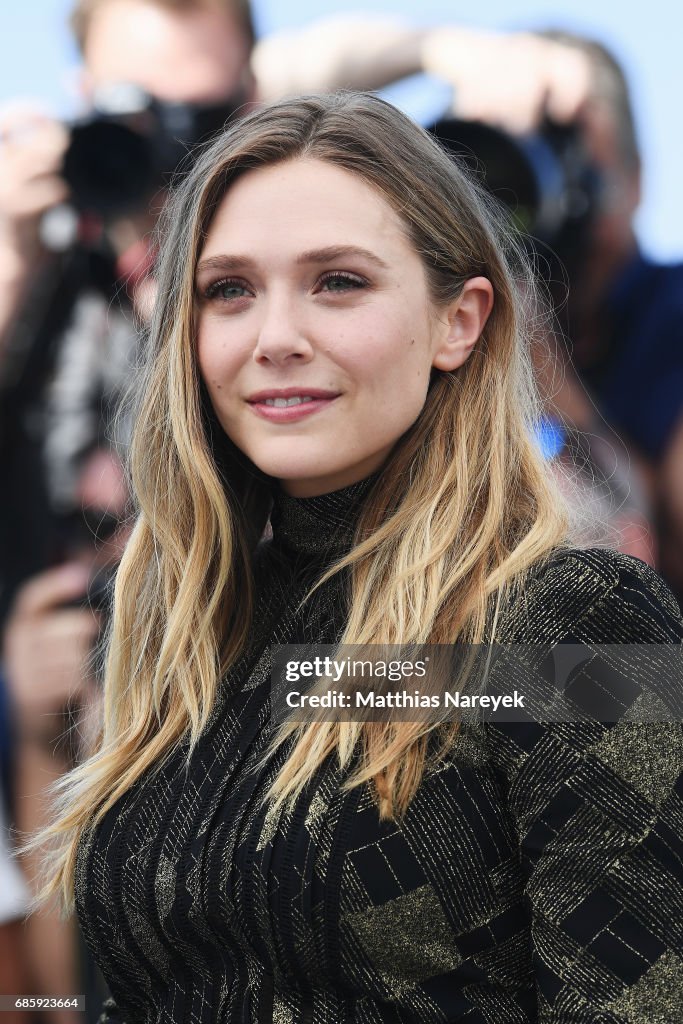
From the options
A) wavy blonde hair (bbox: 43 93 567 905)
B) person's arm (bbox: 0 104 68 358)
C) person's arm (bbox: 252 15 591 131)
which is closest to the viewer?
wavy blonde hair (bbox: 43 93 567 905)

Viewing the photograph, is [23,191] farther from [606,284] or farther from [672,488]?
[672,488]

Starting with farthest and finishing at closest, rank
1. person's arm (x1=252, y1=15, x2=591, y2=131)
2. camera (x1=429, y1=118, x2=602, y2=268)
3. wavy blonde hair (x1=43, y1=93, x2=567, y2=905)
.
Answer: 1. person's arm (x1=252, y1=15, x2=591, y2=131)
2. camera (x1=429, y1=118, x2=602, y2=268)
3. wavy blonde hair (x1=43, y1=93, x2=567, y2=905)

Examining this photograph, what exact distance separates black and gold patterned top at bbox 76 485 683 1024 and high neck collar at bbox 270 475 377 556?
276 mm

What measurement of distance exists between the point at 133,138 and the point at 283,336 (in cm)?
169

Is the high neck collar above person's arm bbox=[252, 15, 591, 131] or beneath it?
beneath

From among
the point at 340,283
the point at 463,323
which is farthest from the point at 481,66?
the point at 340,283

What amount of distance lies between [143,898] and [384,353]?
678 mm

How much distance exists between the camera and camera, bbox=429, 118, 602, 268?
8.42ft

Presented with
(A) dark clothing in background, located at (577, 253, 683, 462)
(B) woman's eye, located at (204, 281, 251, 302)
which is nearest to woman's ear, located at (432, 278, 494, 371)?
(B) woman's eye, located at (204, 281, 251, 302)

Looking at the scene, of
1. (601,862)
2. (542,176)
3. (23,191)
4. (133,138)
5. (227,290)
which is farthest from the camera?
(23,191)

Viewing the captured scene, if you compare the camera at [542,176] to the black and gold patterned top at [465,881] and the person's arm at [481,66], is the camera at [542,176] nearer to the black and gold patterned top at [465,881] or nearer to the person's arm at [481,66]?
the person's arm at [481,66]

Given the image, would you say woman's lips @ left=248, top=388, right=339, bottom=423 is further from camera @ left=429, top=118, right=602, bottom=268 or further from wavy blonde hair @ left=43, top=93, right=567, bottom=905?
camera @ left=429, top=118, right=602, bottom=268

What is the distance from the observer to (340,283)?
1312 millimetres

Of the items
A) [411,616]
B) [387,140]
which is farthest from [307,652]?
[387,140]
